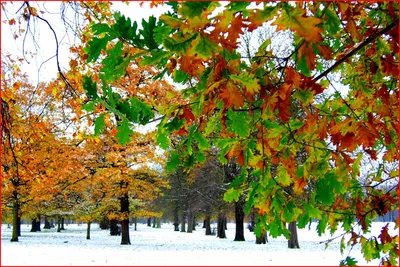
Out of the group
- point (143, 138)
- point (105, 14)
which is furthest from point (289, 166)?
point (143, 138)

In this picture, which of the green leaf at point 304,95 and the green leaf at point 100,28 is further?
the green leaf at point 304,95

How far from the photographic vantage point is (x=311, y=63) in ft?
5.42

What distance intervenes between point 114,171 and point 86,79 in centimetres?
1365

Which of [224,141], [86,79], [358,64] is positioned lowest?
[224,141]

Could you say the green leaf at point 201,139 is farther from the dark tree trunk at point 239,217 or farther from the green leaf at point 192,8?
the dark tree trunk at point 239,217

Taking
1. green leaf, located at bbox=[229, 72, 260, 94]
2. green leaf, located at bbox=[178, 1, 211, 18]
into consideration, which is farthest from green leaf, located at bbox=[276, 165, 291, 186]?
green leaf, located at bbox=[178, 1, 211, 18]

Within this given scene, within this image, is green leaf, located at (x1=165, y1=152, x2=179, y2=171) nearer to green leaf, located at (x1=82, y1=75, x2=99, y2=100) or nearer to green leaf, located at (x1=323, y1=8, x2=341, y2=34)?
green leaf, located at (x1=82, y1=75, x2=99, y2=100)

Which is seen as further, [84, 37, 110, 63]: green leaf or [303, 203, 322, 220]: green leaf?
[303, 203, 322, 220]: green leaf

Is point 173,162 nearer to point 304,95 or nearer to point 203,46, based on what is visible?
point 304,95

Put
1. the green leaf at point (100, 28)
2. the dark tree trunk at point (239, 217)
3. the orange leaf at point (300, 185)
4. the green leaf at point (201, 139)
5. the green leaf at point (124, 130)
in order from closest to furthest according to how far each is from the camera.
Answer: the green leaf at point (100, 28) < the green leaf at point (124, 130) < the orange leaf at point (300, 185) < the green leaf at point (201, 139) < the dark tree trunk at point (239, 217)

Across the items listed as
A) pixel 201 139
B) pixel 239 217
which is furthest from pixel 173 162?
pixel 239 217

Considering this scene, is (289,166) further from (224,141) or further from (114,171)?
(114,171)

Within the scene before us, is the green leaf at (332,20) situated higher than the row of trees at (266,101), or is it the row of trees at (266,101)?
the green leaf at (332,20)

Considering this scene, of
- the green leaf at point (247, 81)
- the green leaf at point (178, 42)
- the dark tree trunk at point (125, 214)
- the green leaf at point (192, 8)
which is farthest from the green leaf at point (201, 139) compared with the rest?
the dark tree trunk at point (125, 214)
